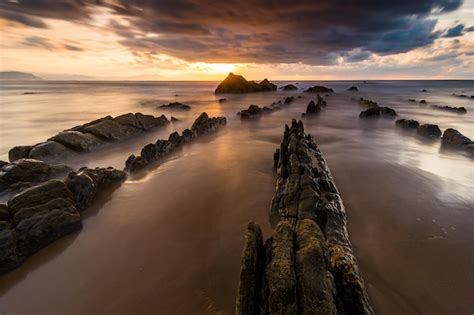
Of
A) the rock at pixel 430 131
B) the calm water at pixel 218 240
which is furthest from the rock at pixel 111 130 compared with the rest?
the rock at pixel 430 131

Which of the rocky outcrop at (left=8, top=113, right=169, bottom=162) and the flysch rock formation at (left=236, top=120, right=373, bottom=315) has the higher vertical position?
the flysch rock formation at (left=236, top=120, right=373, bottom=315)

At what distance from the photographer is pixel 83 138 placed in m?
13.8

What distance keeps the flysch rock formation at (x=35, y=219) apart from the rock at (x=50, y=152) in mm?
5891

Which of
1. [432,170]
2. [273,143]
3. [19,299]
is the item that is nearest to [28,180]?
[19,299]

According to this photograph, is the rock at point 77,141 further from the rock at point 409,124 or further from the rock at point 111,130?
the rock at point 409,124

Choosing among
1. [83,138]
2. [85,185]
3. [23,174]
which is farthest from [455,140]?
[83,138]

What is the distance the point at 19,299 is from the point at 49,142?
10220 mm

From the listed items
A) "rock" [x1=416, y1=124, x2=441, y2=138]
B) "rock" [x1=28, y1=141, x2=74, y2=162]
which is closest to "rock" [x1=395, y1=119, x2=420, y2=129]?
"rock" [x1=416, y1=124, x2=441, y2=138]

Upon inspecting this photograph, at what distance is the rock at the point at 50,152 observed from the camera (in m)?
11.5

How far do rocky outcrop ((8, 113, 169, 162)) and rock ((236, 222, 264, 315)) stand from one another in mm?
11969

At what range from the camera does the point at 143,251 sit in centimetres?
566

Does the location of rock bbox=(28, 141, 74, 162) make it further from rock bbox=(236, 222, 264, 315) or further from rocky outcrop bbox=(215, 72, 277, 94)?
rocky outcrop bbox=(215, 72, 277, 94)

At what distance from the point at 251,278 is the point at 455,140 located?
54.9 ft

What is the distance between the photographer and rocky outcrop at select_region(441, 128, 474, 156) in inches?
518
